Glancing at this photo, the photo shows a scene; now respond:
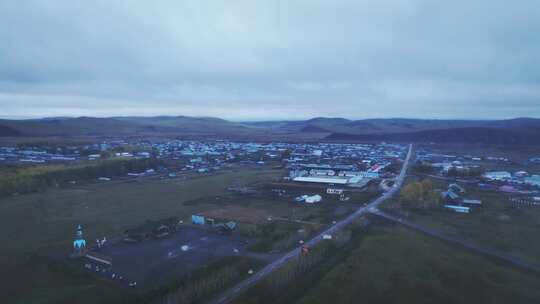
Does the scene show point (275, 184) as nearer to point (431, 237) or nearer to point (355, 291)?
point (431, 237)

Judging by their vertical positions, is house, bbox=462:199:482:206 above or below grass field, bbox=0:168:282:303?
above

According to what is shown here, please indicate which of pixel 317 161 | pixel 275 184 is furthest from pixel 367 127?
pixel 275 184

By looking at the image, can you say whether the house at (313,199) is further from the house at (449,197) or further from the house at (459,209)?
the house at (449,197)

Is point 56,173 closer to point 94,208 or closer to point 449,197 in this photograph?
point 94,208

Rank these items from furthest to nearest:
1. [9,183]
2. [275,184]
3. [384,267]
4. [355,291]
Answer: [275,184]
[9,183]
[384,267]
[355,291]

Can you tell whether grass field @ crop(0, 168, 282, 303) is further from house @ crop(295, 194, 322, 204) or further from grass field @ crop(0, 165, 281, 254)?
house @ crop(295, 194, 322, 204)

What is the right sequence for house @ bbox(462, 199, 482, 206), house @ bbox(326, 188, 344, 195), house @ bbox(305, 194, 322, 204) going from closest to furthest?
house @ bbox(462, 199, 482, 206) < house @ bbox(305, 194, 322, 204) < house @ bbox(326, 188, 344, 195)

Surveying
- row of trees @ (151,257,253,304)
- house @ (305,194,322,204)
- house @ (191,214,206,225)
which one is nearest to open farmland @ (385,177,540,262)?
house @ (305,194,322,204)
